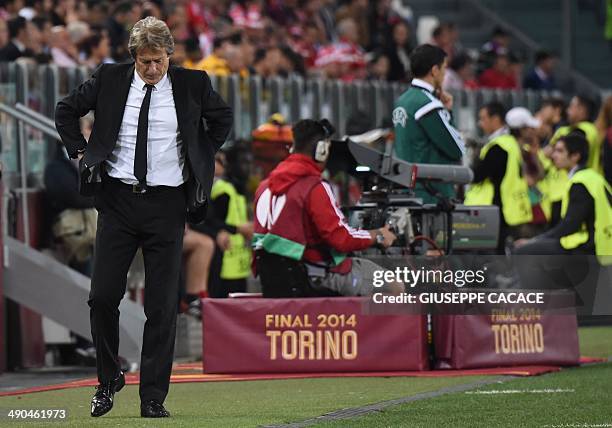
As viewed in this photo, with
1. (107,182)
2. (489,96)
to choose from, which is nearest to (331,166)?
(107,182)

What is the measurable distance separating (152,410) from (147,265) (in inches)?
31.2

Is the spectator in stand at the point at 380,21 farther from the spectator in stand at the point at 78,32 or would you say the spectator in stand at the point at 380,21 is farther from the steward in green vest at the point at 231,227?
the steward in green vest at the point at 231,227

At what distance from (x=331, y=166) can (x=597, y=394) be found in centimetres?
393

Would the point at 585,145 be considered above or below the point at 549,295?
above

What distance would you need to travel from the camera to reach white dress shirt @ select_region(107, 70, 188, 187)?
9.60 metres

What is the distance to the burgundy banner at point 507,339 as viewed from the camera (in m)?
12.9

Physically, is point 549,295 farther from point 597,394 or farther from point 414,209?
point 597,394

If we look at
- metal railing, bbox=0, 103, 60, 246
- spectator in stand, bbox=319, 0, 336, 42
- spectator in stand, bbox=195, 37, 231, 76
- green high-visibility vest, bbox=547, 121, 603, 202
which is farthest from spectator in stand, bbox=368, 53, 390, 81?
metal railing, bbox=0, 103, 60, 246

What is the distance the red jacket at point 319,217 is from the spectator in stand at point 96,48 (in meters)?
5.35

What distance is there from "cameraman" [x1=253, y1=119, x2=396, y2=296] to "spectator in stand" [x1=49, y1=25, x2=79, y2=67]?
5.21 metres

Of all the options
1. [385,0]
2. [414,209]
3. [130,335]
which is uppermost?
[385,0]

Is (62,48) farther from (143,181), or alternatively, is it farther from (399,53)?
(143,181)

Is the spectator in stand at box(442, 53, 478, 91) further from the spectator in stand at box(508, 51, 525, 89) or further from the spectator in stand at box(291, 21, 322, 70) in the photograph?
the spectator in stand at box(291, 21, 322, 70)

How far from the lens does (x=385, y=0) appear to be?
89.1 feet
